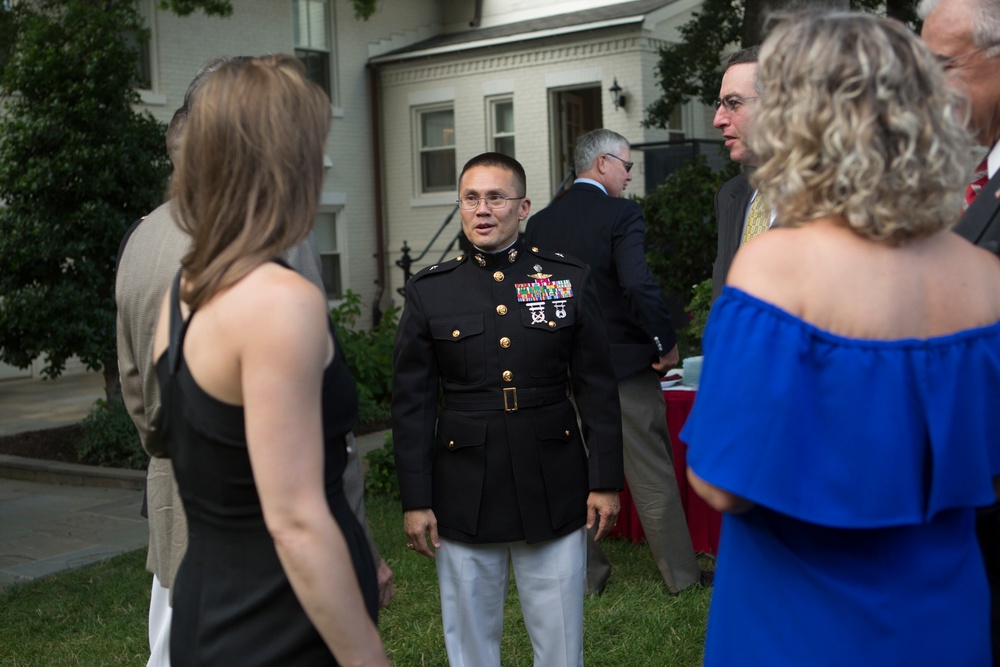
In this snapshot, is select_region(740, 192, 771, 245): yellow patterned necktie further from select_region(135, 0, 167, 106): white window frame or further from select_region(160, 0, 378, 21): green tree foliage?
select_region(135, 0, 167, 106): white window frame

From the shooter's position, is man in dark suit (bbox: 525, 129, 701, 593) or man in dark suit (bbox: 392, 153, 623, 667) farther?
man in dark suit (bbox: 525, 129, 701, 593)

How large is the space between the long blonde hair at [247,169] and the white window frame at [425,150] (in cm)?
1852

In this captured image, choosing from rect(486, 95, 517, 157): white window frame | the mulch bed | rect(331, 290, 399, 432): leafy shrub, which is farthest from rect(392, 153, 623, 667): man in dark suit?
rect(486, 95, 517, 157): white window frame

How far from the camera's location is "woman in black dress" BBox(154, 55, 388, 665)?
5.73 ft

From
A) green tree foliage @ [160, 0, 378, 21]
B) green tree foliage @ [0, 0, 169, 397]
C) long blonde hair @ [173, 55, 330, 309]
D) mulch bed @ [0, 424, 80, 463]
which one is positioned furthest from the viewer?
green tree foliage @ [160, 0, 378, 21]

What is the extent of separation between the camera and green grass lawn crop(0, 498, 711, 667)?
4688mm

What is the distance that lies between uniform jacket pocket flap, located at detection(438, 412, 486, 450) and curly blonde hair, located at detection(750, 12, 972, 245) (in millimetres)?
1866

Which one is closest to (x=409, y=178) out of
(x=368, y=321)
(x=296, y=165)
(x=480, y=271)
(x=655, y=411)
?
(x=368, y=321)

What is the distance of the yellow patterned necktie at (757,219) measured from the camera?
12.2 ft

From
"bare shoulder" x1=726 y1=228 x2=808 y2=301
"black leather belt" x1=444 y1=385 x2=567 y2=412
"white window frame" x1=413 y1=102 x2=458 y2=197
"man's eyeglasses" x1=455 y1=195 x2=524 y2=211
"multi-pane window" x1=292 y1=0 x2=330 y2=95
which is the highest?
"multi-pane window" x1=292 y1=0 x2=330 y2=95

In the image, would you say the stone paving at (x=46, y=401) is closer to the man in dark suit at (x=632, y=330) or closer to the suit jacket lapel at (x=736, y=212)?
the man in dark suit at (x=632, y=330)

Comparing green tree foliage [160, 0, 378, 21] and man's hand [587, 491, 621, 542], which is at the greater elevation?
green tree foliage [160, 0, 378, 21]

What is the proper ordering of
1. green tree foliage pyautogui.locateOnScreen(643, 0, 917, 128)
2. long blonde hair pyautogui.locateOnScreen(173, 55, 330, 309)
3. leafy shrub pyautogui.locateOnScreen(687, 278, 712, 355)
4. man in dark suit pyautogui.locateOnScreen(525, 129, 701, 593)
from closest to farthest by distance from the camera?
long blonde hair pyautogui.locateOnScreen(173, 55, 330, 309)
man in dark suit pyautogui.locateOnScreen(525, 129, 701, 593)
leafy shrub pyautogui.locateOnScreen(687, 278, 712, 355)
green tree foliage pyautogui.locateOnScreen(643, 0, 917, 128)

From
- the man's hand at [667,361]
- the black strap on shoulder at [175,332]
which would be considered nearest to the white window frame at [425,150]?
the man's hand at [667,361]
